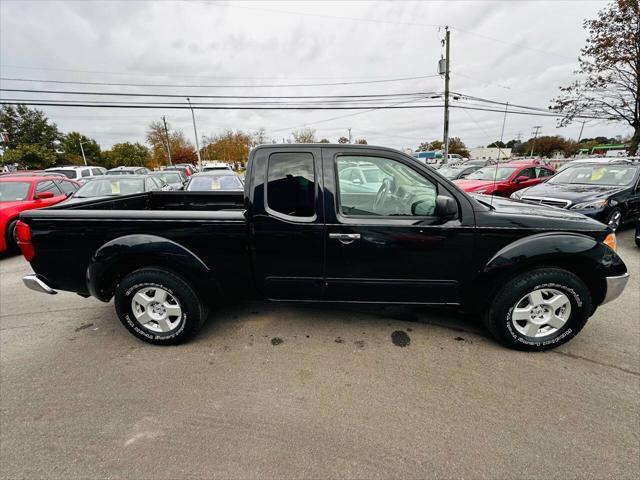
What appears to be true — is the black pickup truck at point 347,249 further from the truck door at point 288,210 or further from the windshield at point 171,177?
the windshield at point 171,177

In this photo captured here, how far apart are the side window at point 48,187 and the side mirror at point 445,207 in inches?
345

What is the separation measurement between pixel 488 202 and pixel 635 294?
2864mm

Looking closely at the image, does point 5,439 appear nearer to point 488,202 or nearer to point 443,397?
point 443,397

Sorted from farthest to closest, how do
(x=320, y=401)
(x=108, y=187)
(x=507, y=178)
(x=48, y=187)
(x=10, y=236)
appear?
(x=507, y=178)
(x=108, y=187)
(x=48, y=187)
(x=10, y=236)
(x=320, y=401)

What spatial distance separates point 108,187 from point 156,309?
21.4ft

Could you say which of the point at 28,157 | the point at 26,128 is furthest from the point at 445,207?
the point at 26,128

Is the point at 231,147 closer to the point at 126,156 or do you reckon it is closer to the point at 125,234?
the point at 126,156

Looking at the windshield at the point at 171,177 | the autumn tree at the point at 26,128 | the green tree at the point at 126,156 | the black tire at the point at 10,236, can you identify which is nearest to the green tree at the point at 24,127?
the autumn tree at the point at 26,128

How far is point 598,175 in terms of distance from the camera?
6980 millimetres

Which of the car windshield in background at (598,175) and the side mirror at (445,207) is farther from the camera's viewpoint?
the car windshield in background at (598,175)

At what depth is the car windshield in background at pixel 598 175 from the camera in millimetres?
6633

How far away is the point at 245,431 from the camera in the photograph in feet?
6.46

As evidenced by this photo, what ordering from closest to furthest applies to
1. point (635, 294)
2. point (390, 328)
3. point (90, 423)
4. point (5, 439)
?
1. point (5, 439)
2. point (90, 423)
3. point (390, 328)
4. point (635, 294)

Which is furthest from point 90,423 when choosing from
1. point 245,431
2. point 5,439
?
point 245,431
